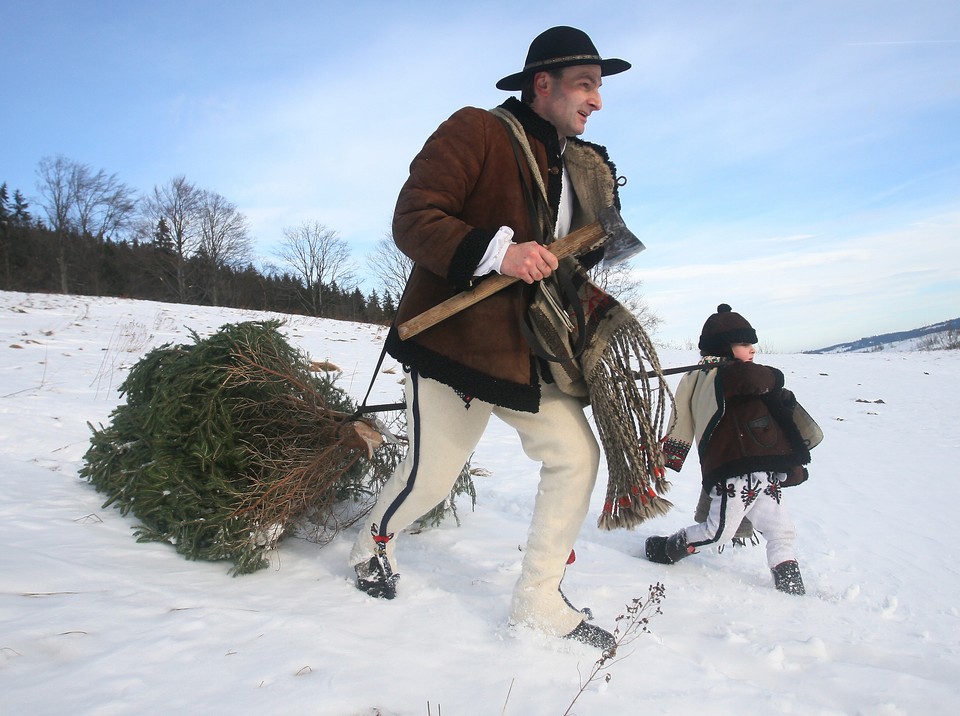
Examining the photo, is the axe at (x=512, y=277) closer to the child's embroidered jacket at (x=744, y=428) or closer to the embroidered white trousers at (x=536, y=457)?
the embroidered white trousers at (x=536, y=457)

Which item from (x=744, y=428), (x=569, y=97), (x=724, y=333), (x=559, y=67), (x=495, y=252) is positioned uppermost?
(x=559, y=67)

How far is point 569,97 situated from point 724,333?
6.51ft

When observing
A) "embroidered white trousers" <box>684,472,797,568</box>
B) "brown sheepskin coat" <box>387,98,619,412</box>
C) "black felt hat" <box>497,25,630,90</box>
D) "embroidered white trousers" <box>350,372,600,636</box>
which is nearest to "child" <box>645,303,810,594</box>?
"embroidered white trousers" <box>684,472,797,568</box>

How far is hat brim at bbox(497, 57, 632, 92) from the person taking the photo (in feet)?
7.45

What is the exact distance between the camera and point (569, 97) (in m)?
2.33

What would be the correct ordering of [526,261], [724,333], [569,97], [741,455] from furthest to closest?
1. [724,333]
2. [741,455]
3. [569,97]
4. [526,261]

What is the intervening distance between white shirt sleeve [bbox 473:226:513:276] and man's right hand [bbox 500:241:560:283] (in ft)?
0.05

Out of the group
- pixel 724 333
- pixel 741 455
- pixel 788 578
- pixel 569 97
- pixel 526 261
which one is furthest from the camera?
pixel 724 333

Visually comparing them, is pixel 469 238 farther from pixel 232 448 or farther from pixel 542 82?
pixel 232 448

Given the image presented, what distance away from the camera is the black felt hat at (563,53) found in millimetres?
2268

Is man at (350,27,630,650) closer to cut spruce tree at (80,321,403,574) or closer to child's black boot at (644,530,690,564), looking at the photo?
cut spruce tree at (80,321,403,574)

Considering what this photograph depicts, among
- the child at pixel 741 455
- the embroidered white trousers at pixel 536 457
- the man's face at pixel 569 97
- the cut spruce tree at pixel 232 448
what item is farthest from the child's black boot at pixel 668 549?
the man's face at pixel 569 97

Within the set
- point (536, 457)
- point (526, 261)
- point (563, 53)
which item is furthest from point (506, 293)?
point (563, 53)

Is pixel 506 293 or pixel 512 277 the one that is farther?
pixel 506 293
